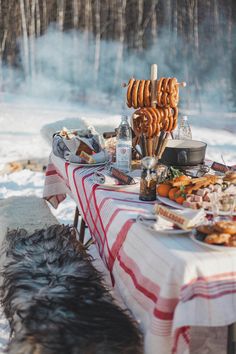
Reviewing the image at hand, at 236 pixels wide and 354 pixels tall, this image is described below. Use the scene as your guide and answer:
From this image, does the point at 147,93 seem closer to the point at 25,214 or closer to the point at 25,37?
the point at 25,214

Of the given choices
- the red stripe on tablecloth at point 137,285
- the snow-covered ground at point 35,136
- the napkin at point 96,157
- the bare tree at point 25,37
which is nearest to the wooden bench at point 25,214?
the napkin at point 96,157

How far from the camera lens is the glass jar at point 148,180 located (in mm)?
A: 1667

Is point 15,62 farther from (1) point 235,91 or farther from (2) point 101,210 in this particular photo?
(2) point 101,210

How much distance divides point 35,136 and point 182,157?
6.57 meters

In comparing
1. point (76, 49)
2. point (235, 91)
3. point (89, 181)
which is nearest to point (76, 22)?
point (76, 49)

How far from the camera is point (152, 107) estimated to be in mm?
2072

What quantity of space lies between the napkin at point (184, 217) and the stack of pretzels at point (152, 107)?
25.8 inches

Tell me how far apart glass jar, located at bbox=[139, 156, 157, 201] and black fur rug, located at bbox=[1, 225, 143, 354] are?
0.38 metres

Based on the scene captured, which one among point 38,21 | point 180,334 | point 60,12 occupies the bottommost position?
point 180,334

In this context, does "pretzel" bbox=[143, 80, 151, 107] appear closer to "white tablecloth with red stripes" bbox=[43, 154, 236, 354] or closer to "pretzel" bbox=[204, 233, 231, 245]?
"white tablecloth with red stripes" bbox=[43, 154, 236, 354]

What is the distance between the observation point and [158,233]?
1383 millimetres

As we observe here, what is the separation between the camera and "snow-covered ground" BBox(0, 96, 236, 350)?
465 centimetres

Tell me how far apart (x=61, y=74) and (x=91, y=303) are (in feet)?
40.6

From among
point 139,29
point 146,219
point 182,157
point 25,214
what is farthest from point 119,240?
point 139,29
